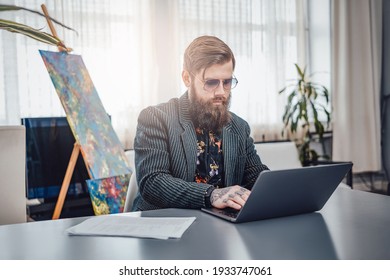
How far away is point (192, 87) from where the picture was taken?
1.60 metres

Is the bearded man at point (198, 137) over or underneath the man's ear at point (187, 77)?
underneath

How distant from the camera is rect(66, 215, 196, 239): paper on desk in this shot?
841 millimetres

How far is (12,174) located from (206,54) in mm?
799

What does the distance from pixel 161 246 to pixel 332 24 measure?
12.4 ft

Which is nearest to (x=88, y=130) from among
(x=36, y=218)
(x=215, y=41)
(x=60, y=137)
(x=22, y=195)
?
(x=60, y=137)

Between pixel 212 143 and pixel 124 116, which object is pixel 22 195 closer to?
pixel 212 143

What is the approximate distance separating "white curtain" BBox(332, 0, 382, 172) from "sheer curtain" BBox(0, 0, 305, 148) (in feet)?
1.39

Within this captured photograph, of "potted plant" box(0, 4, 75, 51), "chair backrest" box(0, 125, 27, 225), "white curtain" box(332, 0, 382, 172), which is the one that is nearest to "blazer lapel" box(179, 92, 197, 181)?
"chair backrest" box(0, 125, 27, 225)

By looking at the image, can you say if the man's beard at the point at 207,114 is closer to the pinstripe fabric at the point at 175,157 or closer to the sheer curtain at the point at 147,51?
the pinstripe fabric at the point at 175,157

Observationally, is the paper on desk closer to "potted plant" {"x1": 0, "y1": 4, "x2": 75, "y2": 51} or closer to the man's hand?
the man's hand

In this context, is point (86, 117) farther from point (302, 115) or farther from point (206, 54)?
point (302, 115)

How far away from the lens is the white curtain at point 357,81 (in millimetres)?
3994

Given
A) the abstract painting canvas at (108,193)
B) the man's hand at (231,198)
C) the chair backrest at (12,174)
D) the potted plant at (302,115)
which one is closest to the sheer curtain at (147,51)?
the potted plant at (302,115)

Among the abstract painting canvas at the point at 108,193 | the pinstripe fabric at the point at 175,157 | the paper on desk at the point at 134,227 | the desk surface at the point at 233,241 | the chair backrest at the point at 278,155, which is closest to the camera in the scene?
the desk surface at the point at 233,241
